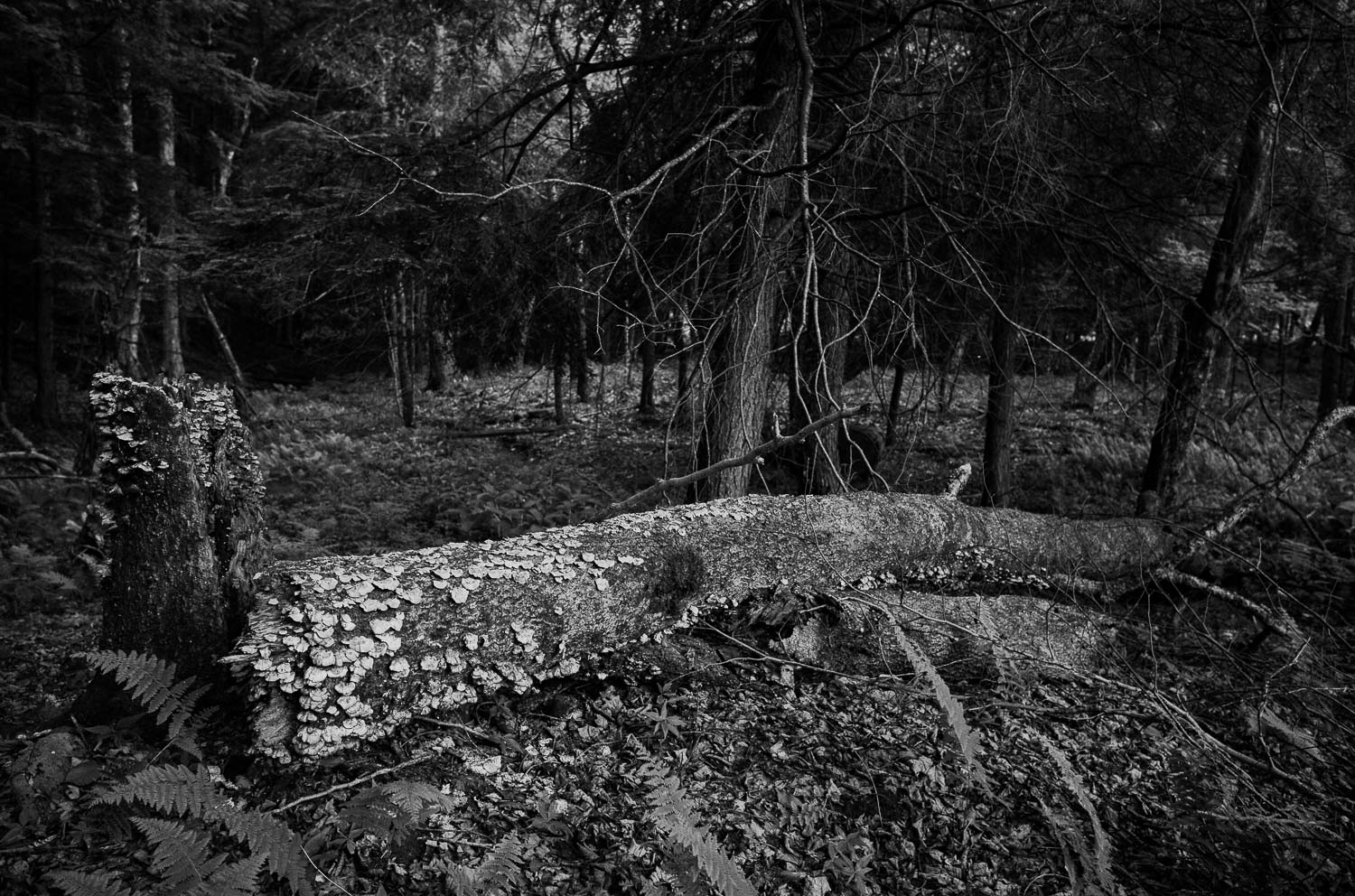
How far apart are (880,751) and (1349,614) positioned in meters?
4.63

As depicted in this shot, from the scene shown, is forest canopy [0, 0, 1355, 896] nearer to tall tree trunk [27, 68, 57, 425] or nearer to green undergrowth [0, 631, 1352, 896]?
green undergrowth [0, 631, 1352, 896]

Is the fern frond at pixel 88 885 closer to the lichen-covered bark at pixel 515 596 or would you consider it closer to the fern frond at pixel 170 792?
the fern frond at pixel 170 792

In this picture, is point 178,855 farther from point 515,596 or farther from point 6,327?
point 6,327

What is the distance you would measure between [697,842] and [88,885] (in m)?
1.65

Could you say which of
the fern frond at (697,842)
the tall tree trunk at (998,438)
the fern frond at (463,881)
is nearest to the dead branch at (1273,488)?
the tall tree trunk at (998,438)

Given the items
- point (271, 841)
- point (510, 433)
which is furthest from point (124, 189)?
point (271, 841)

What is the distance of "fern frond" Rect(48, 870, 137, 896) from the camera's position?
1.75 m

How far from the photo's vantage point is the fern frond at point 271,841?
193cm

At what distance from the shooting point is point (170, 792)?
2.05 m

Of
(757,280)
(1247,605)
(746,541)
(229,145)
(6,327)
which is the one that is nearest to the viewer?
(746,541)

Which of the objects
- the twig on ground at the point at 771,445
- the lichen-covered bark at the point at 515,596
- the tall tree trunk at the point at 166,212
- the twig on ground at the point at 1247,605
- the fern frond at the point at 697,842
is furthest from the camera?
the tall tree trunk at the point at 166,212

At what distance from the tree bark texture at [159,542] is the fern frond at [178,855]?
1.02 m

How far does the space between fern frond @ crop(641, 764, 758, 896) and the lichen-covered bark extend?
983 millimetres

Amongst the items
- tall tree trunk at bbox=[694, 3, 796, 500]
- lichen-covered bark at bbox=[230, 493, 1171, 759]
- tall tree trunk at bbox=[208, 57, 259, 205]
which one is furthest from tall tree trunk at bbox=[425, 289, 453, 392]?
tall tree trunk at bbox=[208, 57, 259, 205]
